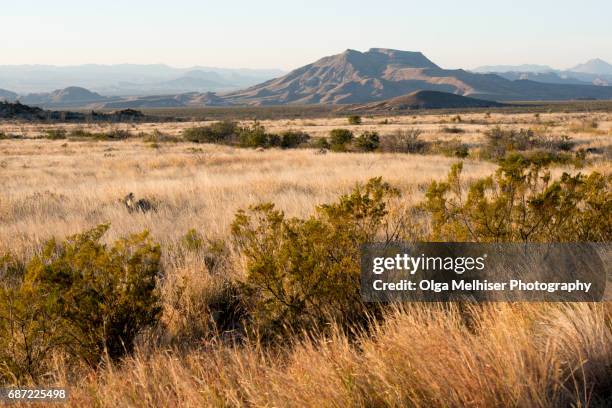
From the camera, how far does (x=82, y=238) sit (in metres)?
3.81

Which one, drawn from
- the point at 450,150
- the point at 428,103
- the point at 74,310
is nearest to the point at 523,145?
the point at 450,150

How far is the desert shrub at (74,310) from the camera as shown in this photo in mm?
3182

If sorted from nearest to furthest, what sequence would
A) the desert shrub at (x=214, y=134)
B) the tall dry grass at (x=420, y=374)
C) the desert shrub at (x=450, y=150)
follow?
the tall dry grass at (x=420, y=374), the desert shrub at (x=450, y=150), the desert shrub at (x=214, y=134)

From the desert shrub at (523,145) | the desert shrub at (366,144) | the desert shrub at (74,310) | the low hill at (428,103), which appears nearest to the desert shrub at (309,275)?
the desert shrub at (74,310)

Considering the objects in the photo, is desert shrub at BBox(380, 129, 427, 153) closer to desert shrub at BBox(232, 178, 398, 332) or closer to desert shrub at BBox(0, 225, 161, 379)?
desert shrub at BBox(232, 178, 398, 332)

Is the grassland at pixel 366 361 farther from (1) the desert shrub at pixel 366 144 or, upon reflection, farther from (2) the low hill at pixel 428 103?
(2) the low hill at pixel 428 103

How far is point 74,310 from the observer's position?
345 cm

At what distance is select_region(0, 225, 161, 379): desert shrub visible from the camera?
10.4 ft

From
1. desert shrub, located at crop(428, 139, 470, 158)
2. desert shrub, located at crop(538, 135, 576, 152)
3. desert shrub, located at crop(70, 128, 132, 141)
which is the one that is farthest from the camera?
desert shrub, located at crop(70, 128, 132, 141)

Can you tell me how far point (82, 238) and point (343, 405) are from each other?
8.48 ft

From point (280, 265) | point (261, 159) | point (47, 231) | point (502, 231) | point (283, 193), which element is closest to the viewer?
point (280, 265)

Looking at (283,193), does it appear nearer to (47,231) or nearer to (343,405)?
(47,231)

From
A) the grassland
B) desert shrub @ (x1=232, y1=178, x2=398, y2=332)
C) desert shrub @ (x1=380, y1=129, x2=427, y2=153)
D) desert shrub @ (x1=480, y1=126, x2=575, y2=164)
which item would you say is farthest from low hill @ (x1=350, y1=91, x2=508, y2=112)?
the grassland

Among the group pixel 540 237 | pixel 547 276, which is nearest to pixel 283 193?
pixel 540 237
